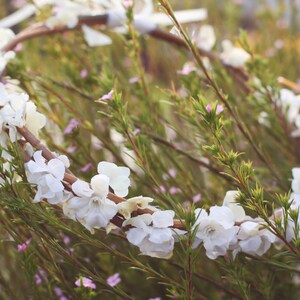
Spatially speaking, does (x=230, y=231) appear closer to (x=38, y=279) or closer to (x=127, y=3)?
(x=38, y=279)

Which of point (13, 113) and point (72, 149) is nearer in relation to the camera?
point (13, 113)

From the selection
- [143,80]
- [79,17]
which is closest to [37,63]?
[79,17]

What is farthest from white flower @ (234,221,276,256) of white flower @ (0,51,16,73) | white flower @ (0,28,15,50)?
white flower @ (0,28,15,50)

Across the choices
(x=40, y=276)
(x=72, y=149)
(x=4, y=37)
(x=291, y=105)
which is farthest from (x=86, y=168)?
(x=291, y=105)

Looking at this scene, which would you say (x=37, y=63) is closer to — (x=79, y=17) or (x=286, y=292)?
(x=79, y=17)

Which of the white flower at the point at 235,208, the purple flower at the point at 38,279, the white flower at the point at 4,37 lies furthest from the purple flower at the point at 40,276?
the white flower at the point at 4,37

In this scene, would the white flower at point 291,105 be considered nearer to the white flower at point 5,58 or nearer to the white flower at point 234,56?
the white flower at point 234,56

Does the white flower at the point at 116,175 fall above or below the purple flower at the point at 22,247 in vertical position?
above
